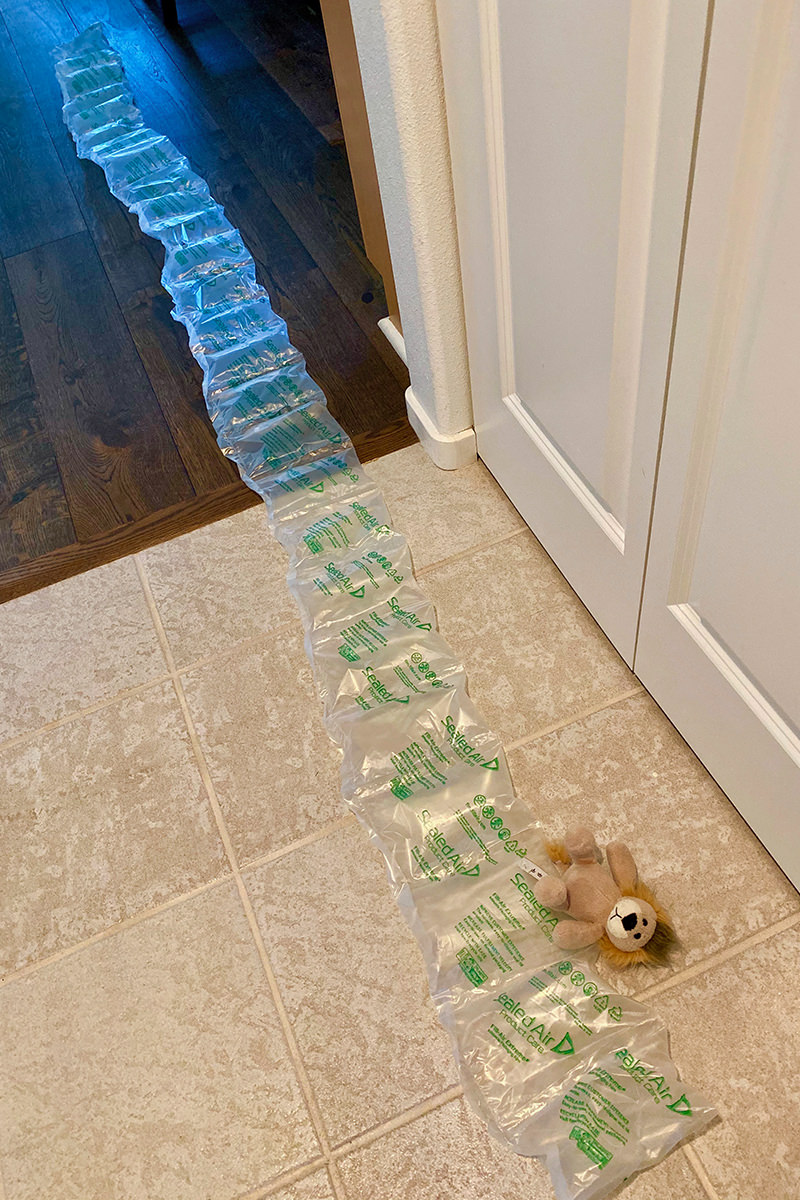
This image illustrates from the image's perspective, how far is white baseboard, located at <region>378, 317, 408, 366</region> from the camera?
1.68m

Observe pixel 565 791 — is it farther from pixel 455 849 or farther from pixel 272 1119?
pixel 272 1119

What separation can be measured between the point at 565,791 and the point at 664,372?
52 centimetres

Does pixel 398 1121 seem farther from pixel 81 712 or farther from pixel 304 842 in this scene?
pixel 81 712

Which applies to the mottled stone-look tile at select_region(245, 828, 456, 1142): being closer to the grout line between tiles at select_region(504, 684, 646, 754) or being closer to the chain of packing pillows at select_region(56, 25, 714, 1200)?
the chain of packing pillows at select_region(56, 25, 714, 1200)

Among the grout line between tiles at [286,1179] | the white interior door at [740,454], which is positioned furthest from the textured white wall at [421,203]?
the grout line between tiles at [286,1179]

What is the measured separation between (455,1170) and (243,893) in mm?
374

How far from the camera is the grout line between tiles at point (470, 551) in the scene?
1.35 m

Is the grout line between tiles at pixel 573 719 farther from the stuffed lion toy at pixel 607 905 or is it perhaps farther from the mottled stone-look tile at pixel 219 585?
the mottled stone-look tile at pixel 219 585

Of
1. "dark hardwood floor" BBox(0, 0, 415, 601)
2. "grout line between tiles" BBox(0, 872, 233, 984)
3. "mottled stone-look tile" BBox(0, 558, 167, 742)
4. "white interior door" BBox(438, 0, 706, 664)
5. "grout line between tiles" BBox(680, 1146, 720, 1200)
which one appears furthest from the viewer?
"dark hardwood floor" BBox(0, 0, 415, 601)

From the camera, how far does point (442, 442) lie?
144 centimetres

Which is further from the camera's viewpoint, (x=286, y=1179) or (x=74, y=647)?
(x=74, y=647)

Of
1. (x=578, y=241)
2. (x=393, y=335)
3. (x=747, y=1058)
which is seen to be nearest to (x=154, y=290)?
(x=393, y=335)

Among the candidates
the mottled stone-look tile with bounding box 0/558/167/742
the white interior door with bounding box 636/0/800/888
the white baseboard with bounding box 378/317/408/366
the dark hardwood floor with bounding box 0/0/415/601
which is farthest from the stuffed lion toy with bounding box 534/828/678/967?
the white baseboard with bounding box 378/317/408/366

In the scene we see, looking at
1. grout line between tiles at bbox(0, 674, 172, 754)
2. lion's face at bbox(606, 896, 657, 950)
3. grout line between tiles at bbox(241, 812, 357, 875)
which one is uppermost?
lion's face at bbox(606, 896, 657, 950)
